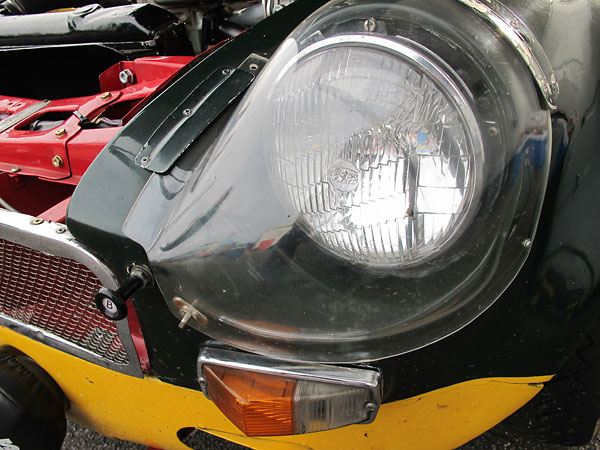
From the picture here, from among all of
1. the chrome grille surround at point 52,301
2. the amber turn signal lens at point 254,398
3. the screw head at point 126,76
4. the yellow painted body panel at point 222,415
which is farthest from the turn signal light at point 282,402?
the screw head at point 126,76

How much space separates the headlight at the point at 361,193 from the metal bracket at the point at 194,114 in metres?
0.03

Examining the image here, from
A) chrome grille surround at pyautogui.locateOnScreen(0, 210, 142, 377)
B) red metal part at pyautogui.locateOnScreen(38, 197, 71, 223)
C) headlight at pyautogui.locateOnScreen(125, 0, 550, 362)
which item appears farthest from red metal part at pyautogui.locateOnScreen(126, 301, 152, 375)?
red metal part at pyautogui.locateOnScreen(38, 197, 71, 223)

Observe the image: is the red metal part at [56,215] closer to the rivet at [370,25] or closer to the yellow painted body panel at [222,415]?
the yellow painted body panel at [222,415]

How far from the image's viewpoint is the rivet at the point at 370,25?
69cm

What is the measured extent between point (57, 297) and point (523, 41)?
1.05 meters

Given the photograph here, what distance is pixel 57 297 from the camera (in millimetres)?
1132

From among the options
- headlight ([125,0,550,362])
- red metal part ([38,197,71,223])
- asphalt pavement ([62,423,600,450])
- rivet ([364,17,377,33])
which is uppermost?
rivet ([364,17,377,33])

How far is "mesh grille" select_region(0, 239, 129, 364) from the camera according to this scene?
1.06 metres

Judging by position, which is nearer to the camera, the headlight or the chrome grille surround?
the headlight

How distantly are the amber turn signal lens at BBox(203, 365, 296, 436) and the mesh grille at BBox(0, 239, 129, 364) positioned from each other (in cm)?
28

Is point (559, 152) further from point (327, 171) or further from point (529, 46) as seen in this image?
point (327, 171)

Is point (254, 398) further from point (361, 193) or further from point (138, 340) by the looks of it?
point (361, 193)

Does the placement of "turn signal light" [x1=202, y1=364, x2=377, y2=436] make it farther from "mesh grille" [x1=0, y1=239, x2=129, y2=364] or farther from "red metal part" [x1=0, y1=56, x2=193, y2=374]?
"red metal part" [x1=0, y1=56, x2=193, y2=374]

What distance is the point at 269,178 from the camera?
0.76 metres
